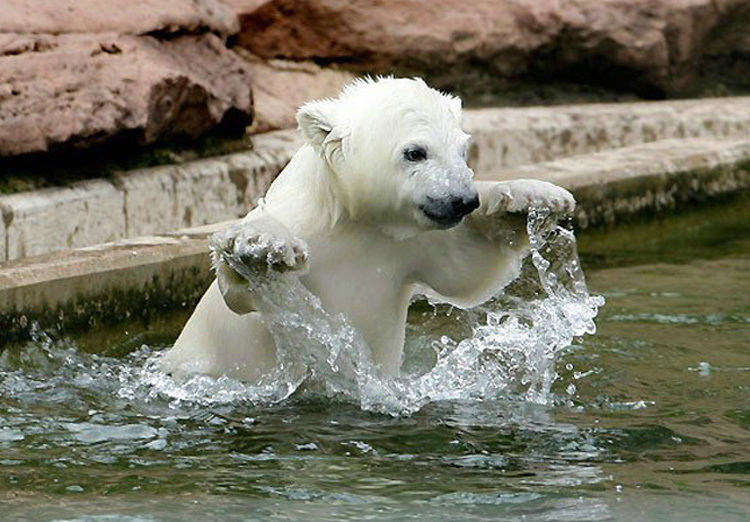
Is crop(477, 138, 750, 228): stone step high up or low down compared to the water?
up

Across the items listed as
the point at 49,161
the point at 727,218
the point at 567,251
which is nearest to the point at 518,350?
the point at 567,251

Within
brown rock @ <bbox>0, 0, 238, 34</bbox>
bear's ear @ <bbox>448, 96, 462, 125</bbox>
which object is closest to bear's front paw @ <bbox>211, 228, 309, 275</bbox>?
bear's ear @ <bbox>448, 96, 462, 125</bbox>

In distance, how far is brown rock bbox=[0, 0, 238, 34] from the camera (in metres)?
5.63

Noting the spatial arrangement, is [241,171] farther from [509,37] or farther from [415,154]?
[415,154]

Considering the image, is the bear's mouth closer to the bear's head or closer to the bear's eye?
the bear's head

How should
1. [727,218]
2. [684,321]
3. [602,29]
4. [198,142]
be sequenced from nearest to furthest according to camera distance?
[684,321] < [198,142] < [727,218] < [602,29]

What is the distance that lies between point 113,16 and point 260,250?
8.25ft

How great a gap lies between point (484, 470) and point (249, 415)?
758 mm

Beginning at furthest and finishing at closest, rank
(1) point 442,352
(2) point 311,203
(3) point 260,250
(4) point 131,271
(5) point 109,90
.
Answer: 1. (5) point 109,90
2. (4) point 131,271
3. (1) point 442,352
4. (2) point 311,203
5. (3) point 260,250

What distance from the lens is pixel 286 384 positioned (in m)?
4.10

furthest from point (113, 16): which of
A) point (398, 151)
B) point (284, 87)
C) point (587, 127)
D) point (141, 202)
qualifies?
point (587, 127)

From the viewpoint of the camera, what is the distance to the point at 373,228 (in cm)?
405

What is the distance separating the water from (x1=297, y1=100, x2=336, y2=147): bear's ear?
0.40m

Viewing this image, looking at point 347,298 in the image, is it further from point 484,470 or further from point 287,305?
point 484,470
